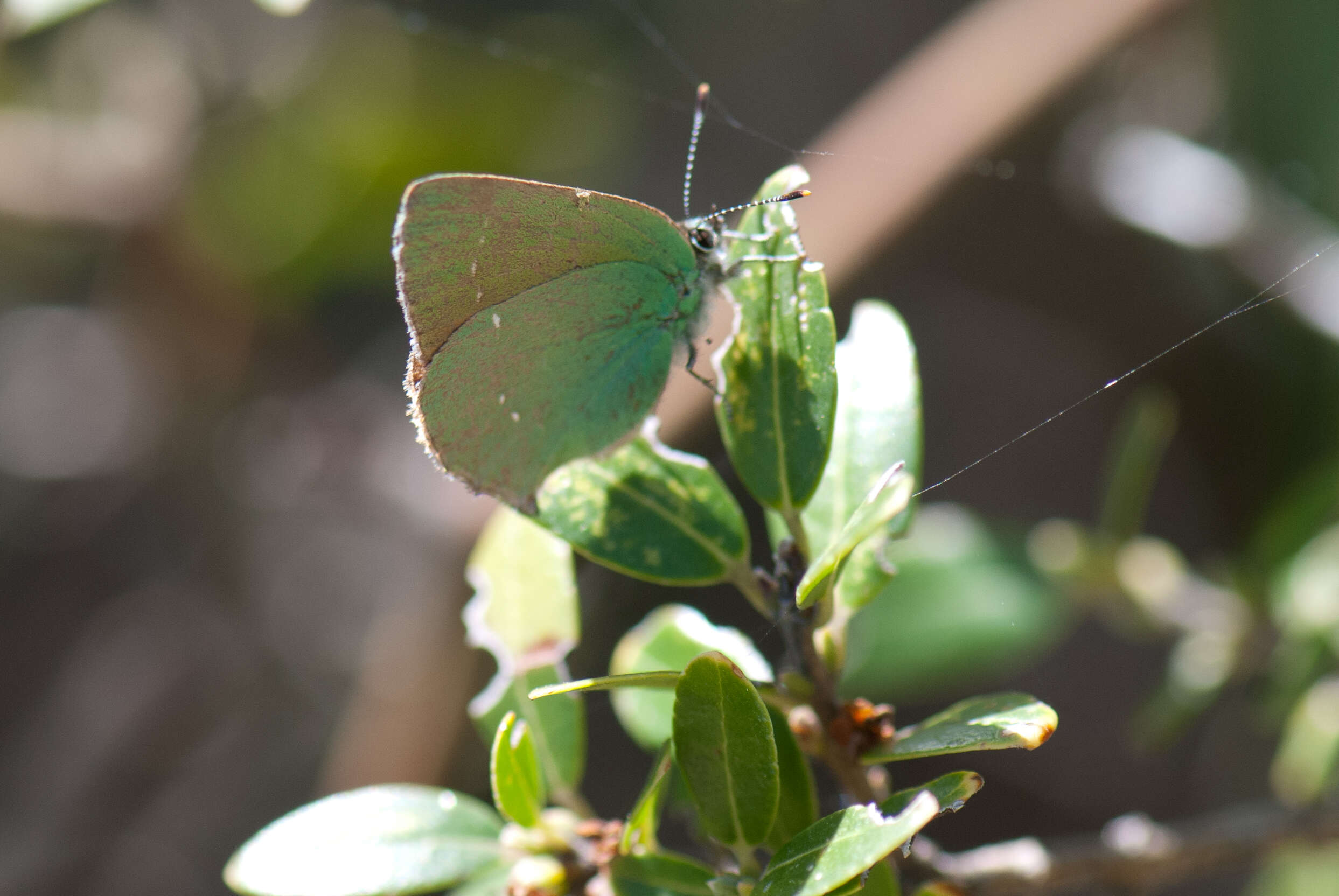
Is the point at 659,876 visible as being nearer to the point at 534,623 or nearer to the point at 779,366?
the point at 534,623

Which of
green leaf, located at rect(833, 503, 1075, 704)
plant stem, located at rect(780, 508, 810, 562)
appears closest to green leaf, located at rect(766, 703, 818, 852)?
plant stem, located at rect(780, 508, 810, 562)

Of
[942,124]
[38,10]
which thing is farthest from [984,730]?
[942,124]

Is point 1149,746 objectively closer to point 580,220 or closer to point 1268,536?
point 1268,536

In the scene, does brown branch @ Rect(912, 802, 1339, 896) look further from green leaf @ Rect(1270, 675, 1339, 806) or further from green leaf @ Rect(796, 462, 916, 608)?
green leaf @ Rect(796, 462, 916, 608)

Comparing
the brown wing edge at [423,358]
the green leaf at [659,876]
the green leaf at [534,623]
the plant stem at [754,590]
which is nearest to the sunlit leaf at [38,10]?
the brown wing edge at [423,358]

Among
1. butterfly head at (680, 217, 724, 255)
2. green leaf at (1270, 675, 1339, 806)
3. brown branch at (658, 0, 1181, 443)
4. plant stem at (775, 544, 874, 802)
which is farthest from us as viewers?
brown branch at (658, 0, 1181, 443)
